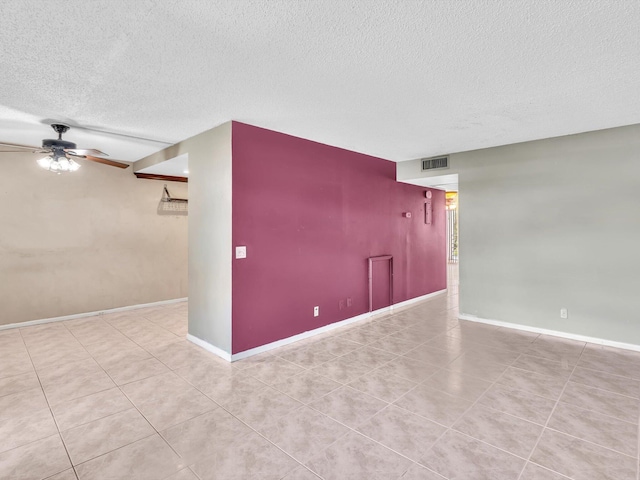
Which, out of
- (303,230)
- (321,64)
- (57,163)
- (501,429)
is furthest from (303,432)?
(57,163)

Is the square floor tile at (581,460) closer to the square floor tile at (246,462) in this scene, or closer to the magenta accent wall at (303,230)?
the square floor tile at (246,462)

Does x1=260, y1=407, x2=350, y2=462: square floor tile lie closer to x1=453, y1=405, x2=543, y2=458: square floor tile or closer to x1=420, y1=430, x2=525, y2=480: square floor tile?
x1=420, y1=430, x2=525, y2=480: square floor tile

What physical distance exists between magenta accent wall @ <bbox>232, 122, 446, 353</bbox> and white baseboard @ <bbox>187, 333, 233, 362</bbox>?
14cm

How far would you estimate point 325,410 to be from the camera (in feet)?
8.46

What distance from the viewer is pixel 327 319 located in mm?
4617

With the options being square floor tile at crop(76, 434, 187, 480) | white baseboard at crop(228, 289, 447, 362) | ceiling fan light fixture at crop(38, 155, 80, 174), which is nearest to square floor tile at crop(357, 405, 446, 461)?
square floor tile at crop(76, 434, 187, 480)

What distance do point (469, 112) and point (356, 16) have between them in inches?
80.6

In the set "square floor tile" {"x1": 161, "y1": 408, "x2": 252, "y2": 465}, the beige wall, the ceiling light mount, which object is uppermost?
the ceiling light mount

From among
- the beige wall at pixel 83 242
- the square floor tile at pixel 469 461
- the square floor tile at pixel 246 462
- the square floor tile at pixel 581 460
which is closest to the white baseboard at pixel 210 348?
the square floor tile at pixel 246 462

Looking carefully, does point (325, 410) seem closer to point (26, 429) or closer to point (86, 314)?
point (26, 429)

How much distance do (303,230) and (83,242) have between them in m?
3.87

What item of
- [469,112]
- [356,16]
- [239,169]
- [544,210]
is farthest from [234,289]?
[544,210]

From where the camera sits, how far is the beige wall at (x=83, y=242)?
15.8ft

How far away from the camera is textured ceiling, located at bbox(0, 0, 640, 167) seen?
1.81 metres
